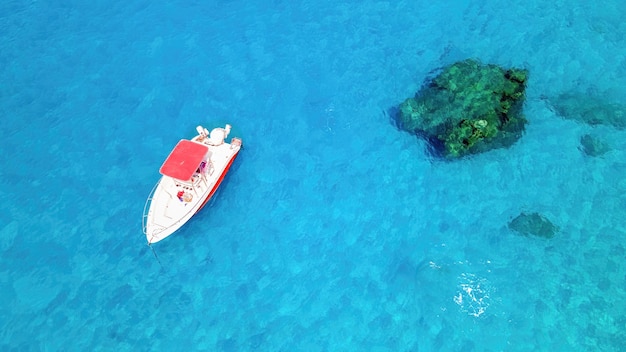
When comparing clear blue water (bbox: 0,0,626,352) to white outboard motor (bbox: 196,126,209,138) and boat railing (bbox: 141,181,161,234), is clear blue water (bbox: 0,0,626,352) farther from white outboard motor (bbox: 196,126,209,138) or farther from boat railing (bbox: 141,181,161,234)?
white outboard motor (bbox: 196,126,209,138)

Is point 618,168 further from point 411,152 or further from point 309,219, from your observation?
point 309,219

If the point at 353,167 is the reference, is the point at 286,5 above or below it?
above

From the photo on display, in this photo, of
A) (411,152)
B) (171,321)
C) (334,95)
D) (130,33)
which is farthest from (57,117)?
(411,152)

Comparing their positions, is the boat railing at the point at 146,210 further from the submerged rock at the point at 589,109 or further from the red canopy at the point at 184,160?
the submerged rock at the point at 589,109

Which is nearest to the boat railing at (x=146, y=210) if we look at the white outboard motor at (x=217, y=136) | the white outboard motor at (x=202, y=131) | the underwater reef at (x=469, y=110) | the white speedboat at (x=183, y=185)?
the white speedboat at (x=183, y=185)

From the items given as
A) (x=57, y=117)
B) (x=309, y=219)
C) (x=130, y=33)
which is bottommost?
(x=309, y=219)

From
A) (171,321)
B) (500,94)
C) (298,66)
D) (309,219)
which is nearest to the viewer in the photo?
(171,321)

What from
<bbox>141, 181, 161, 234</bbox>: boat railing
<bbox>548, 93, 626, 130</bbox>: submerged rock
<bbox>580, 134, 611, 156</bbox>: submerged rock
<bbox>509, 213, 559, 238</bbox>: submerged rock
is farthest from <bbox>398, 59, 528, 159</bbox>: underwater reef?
<bbox>141, 181, 161, 234</bbox>: boat railing

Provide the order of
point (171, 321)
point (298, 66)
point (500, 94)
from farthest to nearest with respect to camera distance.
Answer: point (298, 66)
point (500, 94)
point (171, 321)
